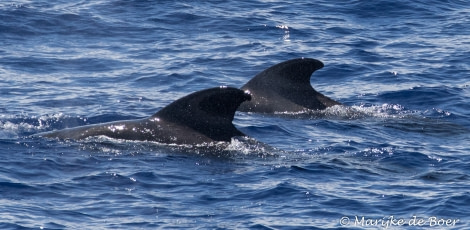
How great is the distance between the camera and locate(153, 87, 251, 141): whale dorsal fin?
14.8 m

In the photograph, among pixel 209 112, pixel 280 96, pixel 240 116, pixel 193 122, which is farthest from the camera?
pixel 280 96

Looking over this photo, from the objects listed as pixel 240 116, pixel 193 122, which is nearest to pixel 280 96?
pixel 240 116

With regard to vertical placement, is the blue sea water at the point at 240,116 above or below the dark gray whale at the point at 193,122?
below

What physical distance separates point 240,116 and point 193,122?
149 inches

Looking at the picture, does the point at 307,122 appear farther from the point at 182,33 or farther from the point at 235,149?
the point at 182,33

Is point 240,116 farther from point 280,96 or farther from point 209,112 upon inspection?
point 209,112

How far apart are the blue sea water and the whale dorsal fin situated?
1.25 ft

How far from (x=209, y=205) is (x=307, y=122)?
6.16 metres

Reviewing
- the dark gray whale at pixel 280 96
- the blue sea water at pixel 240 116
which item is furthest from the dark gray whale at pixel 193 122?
the dark gray whale at pixel 280 96

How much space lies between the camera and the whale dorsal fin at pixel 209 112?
14758mm

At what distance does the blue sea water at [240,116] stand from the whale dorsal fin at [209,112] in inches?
15.0

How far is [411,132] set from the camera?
1761cm

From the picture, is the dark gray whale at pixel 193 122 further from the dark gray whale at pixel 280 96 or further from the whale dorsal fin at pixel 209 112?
the dark gray whale at pixel 280 96

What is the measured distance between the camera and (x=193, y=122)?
15109 mm
